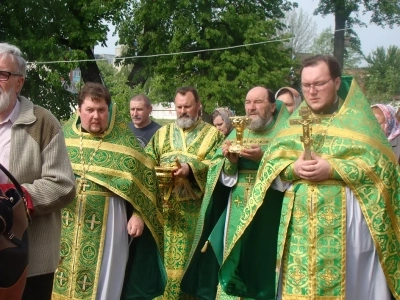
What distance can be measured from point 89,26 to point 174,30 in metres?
4.73

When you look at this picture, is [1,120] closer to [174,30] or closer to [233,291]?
[233,291]

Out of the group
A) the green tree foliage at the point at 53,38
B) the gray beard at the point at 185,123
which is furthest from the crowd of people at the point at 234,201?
the green tree foliage at the point at 53,38

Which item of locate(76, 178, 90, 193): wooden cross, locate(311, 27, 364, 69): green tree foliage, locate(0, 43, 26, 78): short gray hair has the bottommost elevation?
locate(76, 178, 90, 193): wooden cross

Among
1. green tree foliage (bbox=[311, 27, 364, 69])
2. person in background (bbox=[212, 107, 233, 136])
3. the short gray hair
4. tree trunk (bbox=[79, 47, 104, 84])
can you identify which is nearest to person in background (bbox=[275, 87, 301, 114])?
person in background (bbox=[212, 107, 233, 136])

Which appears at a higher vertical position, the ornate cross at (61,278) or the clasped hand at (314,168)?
the clasped hand at (314,168)

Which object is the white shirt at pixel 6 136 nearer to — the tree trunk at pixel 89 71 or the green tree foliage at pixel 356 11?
the tree trunk at pixel 89 71

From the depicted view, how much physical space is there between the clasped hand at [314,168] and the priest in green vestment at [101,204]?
5.15ft

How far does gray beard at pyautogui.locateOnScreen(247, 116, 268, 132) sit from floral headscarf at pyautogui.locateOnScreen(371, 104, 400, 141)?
1528 mm

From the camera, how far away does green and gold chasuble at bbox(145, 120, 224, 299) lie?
7.36 meters

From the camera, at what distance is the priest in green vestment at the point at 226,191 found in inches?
260

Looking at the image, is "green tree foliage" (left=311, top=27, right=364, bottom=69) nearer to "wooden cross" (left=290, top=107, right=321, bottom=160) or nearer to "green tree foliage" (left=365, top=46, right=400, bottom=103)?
"green tree foliage" (left=365, top=46, right=400, bottom=103)

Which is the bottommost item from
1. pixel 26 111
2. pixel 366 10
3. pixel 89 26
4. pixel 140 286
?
pixel 140 286

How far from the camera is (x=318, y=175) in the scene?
4504mm

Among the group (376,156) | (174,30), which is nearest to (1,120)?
(376,156)
